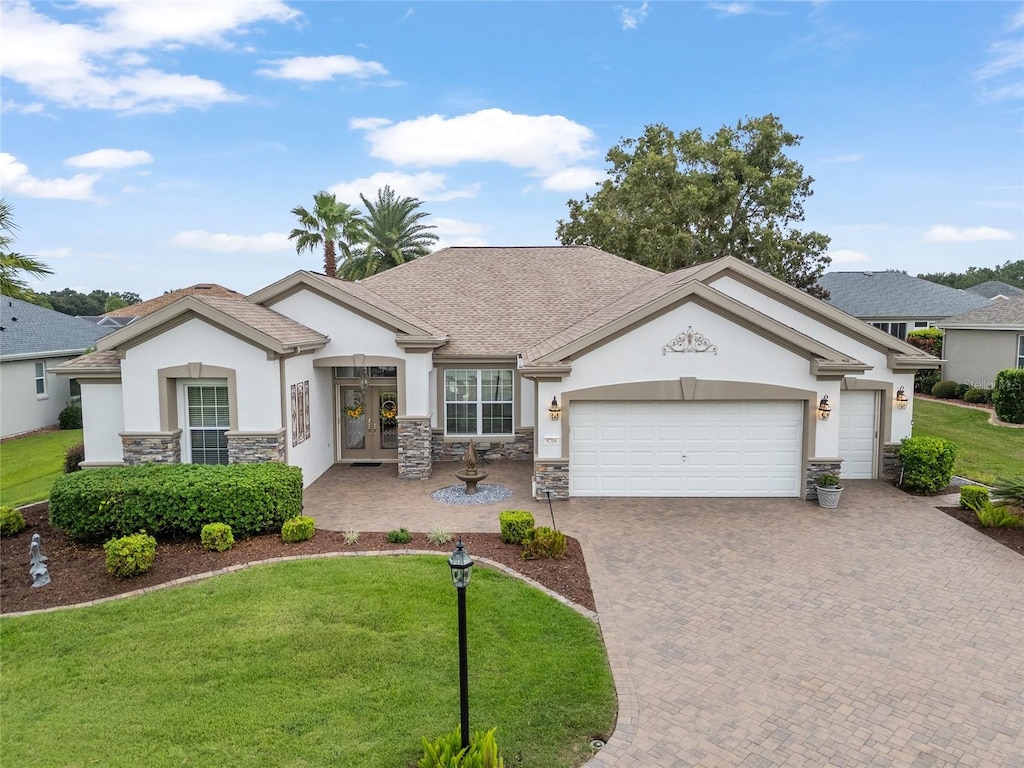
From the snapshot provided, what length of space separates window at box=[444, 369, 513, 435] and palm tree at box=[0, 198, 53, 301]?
10.0 metres

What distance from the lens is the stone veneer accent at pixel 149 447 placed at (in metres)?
12.9

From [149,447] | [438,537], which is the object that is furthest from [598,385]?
[149,447]

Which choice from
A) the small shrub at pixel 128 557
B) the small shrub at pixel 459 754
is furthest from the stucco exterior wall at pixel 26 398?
the small shrub at pixel 459 754

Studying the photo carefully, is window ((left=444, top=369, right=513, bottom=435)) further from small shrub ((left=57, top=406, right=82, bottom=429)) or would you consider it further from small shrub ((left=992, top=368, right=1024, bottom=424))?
small shrub ((left=992, top=368, right=1024, bottom=424))

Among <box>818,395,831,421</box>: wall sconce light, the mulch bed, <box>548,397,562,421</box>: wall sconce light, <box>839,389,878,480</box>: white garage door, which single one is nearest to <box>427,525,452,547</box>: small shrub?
the mulch bed

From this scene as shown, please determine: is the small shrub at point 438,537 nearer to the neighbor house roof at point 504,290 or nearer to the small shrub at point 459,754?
the small shrub at point 459,754

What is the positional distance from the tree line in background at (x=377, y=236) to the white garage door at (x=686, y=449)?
23.0 meters

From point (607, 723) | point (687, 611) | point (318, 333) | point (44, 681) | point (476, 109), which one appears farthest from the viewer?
point (476, 109)

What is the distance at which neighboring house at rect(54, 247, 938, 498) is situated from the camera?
42.2 feet

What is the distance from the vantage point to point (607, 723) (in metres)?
5.91

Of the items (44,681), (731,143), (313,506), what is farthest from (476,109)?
(44,681)

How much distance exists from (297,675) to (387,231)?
3450 centimetres

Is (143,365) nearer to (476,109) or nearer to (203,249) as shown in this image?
(476,109)

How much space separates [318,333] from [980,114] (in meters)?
20.3
